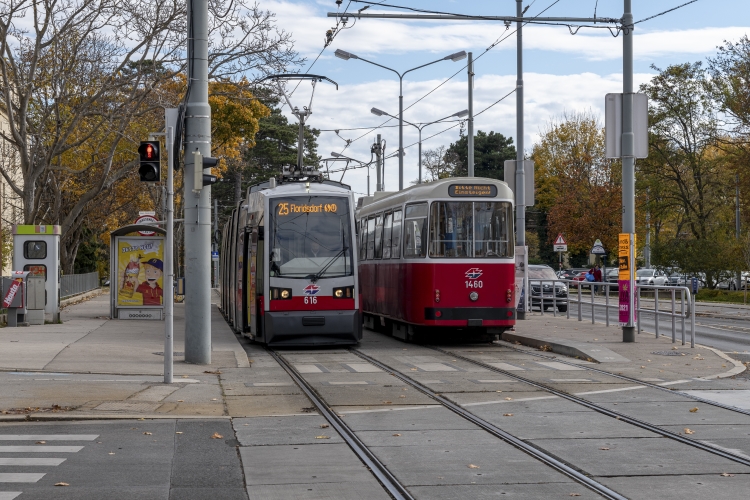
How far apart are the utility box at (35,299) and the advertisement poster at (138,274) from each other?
4245 millimetres

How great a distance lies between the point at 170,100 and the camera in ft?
105

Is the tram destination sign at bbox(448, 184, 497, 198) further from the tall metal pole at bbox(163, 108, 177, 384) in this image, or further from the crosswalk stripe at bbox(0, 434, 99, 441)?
the crosswalk stripe at bbox(0, 434, 99, 441)

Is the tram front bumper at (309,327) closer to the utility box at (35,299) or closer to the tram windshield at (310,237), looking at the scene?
the tram windshield at (310,237)

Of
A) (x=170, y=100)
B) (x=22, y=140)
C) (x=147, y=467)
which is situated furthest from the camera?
(x=170, y=100)

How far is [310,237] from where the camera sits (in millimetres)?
19984

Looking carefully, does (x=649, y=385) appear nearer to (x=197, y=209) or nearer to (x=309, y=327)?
(x=197, y=209)

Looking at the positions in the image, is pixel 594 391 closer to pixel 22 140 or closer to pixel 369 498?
pixel 369 498

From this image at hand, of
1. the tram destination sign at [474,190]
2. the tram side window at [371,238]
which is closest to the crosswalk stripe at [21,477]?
the tram destination sign at [474,190]

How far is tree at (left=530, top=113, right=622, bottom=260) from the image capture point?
70.4 metres

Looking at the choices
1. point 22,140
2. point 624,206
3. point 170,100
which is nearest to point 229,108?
point 170,100

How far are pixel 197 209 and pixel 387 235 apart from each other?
7.39 meters

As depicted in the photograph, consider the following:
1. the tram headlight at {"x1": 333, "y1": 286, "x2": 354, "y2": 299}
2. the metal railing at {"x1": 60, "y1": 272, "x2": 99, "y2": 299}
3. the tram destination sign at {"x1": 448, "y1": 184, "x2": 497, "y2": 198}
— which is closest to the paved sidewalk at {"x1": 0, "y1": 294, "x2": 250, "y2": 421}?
the tram headlight at {"x1": 333, "y1": 286, "x2": 354, "y2": 299}

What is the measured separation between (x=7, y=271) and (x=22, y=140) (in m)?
32.3

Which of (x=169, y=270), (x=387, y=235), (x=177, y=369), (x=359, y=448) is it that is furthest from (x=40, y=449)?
(x=387, y=235)
